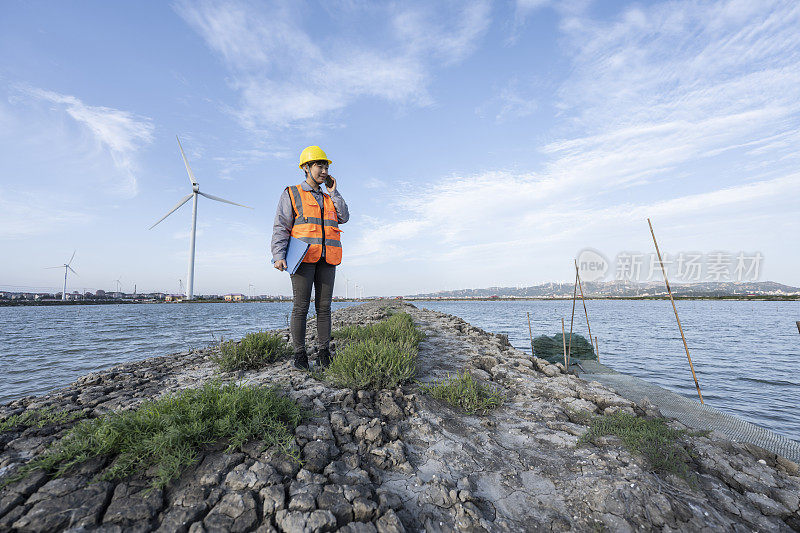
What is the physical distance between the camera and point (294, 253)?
4.21 metres

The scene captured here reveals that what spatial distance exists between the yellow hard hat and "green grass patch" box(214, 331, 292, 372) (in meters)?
2.80

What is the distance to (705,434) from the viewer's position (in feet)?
11.1

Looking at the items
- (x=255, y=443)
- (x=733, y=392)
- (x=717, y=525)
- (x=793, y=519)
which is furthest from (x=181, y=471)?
(x=733, y=392)

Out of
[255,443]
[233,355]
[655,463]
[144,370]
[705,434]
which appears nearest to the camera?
[255,443]

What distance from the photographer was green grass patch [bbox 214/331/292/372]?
4.86 m

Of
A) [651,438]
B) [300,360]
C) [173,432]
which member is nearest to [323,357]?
[300,360]

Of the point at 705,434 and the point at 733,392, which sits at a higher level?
the point at 705,434

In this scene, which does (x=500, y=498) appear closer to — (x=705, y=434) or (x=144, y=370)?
(x=705, y=434)

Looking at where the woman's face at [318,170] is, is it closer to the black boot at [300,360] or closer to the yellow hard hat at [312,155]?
the yellow hard hat at [312,155]

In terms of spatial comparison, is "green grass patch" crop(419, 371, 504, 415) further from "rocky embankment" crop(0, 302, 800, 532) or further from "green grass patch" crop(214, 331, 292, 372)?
"green grass patch" crop(214, 331, 292, 372)

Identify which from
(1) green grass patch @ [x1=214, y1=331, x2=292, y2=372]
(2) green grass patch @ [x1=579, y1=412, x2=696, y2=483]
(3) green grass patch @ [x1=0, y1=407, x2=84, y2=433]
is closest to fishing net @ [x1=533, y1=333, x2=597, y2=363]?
(2) green grass patch @ [x1=579, y1=412, x2=696, y2=483]

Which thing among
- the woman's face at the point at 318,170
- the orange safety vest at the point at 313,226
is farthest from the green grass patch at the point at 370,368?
the woman's face at the point at 318,170

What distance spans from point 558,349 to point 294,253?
8621 mm

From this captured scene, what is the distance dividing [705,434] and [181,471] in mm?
4734
